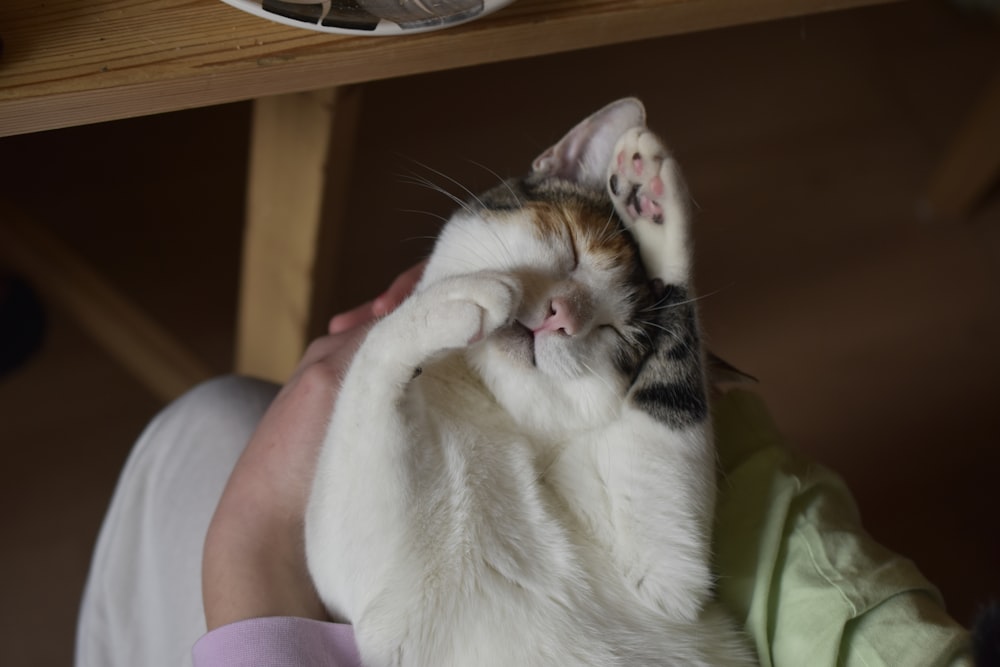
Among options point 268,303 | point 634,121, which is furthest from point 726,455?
point 268,303

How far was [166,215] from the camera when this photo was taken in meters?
2.02

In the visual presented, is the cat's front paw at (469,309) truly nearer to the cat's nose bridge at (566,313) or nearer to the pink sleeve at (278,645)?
the cat's nose bridge at (566,313)

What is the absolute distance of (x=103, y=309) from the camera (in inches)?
67.4

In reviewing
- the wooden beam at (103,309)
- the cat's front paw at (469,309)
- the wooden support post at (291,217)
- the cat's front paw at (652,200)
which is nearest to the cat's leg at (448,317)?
the cat's front paw at (469,309)

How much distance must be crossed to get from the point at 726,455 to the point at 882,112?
66.9 inches

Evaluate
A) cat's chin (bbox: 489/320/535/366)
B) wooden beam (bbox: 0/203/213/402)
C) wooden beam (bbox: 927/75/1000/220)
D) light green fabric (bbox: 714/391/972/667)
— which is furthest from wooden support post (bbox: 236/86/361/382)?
wooden beam (bbox: 927/75/1000/220)

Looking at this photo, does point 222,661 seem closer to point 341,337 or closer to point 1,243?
point 341,337

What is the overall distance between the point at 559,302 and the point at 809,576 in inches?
15.5

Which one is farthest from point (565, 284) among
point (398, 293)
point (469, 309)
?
point (398, 293)

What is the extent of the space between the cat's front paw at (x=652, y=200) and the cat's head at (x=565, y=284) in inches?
0.8

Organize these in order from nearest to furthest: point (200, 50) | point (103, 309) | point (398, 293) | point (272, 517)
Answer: point (200, 50), point (272, 517), point (398, 293), point (103, 309)

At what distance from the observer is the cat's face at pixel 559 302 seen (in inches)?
37.2

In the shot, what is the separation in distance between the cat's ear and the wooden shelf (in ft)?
0.43

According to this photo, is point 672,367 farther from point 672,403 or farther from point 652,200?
point 652,200
